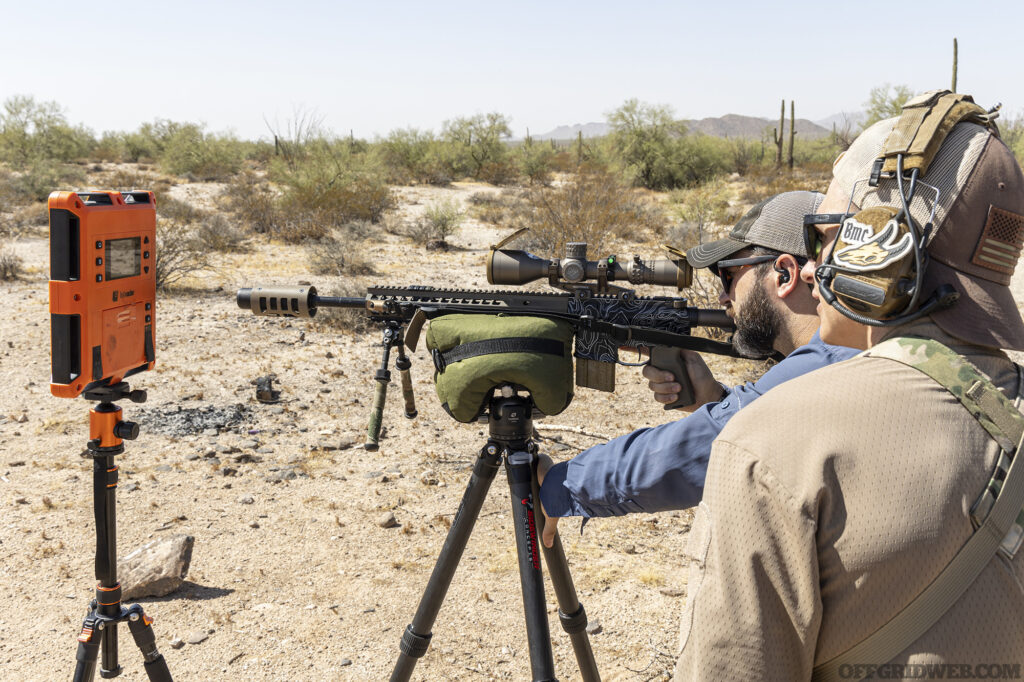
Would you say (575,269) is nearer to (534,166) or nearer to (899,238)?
(899,238)

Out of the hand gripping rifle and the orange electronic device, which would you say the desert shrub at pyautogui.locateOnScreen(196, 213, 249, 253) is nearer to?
the hand gripping rifle

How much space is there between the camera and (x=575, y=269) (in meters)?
2.76

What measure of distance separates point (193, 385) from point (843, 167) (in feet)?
21.4

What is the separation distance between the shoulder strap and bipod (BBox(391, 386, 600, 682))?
1212 mm

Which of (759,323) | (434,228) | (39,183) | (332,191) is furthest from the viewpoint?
(39,183)

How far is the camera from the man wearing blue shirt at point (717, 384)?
1.60 metres

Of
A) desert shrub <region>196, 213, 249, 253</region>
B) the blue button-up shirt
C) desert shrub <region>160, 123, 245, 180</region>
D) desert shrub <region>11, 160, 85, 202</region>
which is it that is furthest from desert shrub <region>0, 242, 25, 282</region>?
desert shrub <region>160, 123, 245, 180</region>

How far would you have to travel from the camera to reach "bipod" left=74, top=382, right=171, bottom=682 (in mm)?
2365

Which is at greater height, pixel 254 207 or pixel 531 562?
pixel 254 207

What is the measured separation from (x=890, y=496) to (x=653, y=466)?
67 centimetres

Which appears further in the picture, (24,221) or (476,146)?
(476,146)

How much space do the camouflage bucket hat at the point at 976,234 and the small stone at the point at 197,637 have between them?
3.45 meters

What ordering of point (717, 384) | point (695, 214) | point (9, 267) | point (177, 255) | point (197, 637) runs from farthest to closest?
point (695, 214) → point (177, 255) → point (9, 267) → point (197, 637) → point (717, 384)

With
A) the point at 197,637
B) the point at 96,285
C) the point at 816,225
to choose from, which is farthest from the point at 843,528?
the point at 197,637
